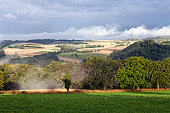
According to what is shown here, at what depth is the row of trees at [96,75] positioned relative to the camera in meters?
91.1

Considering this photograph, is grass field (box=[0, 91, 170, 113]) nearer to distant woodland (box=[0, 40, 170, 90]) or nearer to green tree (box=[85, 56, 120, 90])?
distant woodland (box=[0, 40, 170, 90])

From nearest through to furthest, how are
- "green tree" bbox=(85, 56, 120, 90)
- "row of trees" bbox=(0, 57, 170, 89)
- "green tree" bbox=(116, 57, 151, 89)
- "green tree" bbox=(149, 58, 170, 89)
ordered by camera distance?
"green tree" bbox=(116, 57, 151, 89) < "row of trees" bbox=(0, 57, 170, 89) < "green tree" bbox=(149, 58, 170, 89) < "green tree" bbox=(85, 56, 120, 90)

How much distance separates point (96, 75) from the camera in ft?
322

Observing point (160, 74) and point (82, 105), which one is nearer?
point (82, 105)

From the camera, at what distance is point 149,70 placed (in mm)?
95625

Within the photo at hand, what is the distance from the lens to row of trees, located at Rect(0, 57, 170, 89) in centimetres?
9106

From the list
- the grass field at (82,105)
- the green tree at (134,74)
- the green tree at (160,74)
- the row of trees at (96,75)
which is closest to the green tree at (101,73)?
the row of trees at (96,75)

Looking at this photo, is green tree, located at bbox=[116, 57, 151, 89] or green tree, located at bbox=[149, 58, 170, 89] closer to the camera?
green tree, located at bbox=[116, 57, 151, 89]

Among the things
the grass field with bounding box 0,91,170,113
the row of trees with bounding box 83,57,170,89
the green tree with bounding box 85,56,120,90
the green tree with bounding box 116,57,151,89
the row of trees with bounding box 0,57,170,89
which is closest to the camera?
the grass field with bounding box 0,91,170,113

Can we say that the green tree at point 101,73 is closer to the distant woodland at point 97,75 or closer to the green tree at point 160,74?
the distant woodland at point 97,75

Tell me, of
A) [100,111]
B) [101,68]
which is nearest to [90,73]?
[101,68]

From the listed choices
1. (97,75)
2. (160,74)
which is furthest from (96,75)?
(160,74)

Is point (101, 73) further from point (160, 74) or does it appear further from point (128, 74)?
point (160, 74)

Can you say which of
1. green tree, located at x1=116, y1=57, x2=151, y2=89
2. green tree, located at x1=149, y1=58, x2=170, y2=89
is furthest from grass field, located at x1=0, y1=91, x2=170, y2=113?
green tree, located at x1=149, y1=58, x2=170, y2=89
